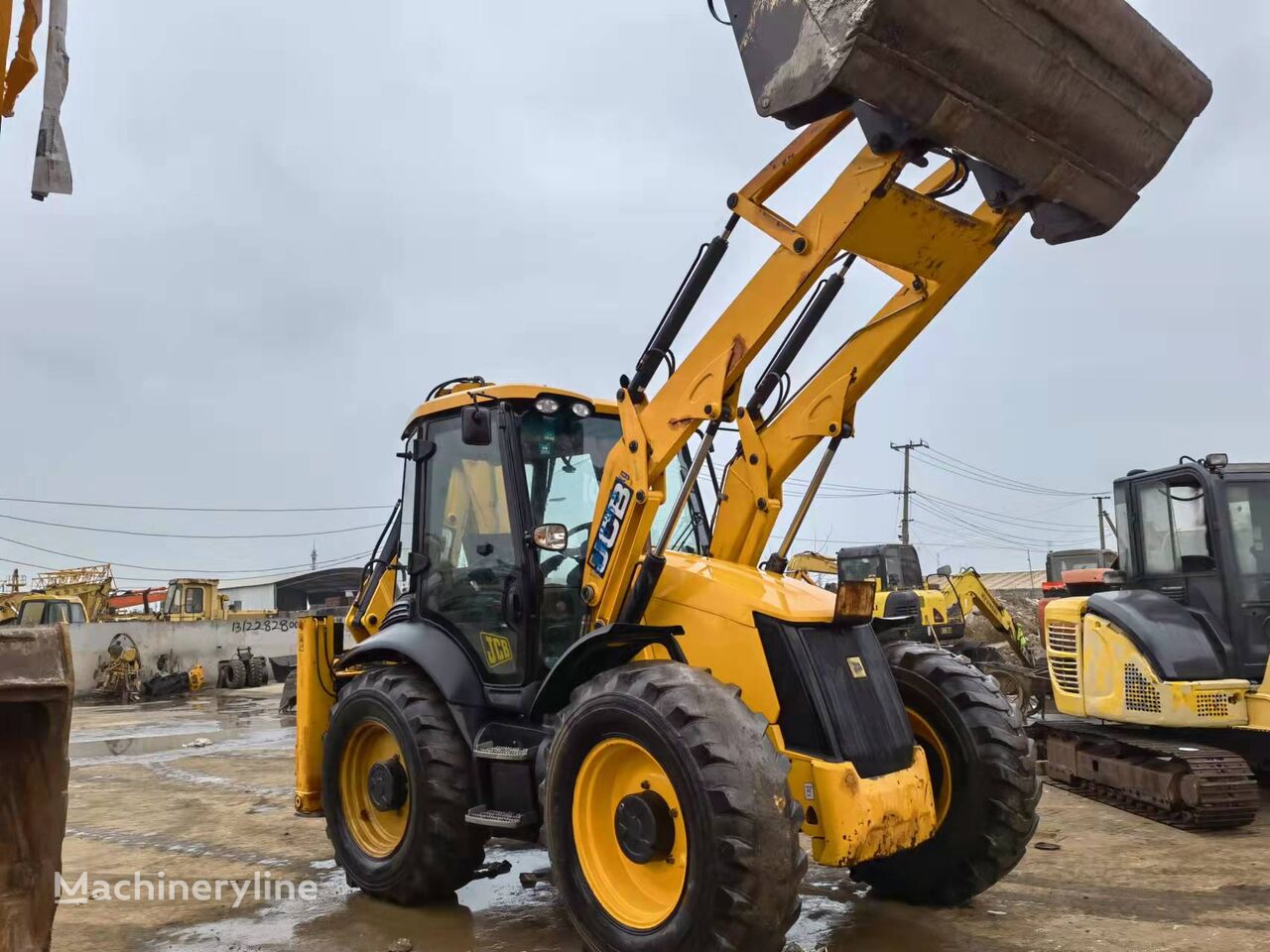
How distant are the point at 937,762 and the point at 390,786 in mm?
2716

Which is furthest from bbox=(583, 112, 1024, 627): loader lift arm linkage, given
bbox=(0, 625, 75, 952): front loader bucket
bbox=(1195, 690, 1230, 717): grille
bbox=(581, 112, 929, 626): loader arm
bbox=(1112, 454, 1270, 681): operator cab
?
bbox=(1112, 454, 1270, 681): operator cab

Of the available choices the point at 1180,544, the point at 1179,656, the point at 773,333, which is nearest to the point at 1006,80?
the point at 773,333

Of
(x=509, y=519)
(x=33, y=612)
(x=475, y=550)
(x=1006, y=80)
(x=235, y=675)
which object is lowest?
(x=235, y=675)

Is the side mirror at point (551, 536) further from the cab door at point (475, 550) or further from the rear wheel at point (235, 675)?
the rear wheel at point (235, 675)

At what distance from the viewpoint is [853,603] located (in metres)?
4.27

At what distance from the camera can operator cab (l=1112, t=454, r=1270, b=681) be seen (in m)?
7.34

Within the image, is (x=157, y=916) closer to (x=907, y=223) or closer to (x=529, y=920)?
(x=529, y=920)

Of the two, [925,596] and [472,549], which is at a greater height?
[472,549]

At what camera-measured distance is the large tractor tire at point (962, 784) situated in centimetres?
447

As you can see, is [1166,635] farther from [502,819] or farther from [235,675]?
[235,675]

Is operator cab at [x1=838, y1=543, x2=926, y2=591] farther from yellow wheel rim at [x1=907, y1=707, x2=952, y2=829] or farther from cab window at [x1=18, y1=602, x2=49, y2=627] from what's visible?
cab window at [x1=18, y1=602, x2=49, y2=627]

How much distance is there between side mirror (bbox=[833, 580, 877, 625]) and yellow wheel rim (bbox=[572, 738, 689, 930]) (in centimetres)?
103

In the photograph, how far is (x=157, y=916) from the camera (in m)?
4.96

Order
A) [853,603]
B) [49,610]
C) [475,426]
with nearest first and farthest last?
[853,603] < [475,426] < [49,610]
